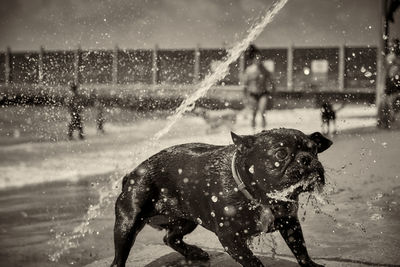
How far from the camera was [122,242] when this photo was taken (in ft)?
11.0

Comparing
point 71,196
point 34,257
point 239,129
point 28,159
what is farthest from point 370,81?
point 34,257

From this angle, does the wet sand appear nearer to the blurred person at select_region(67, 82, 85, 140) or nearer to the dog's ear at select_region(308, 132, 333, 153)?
the dog's ear at select_region(308, 132, 333, 153)

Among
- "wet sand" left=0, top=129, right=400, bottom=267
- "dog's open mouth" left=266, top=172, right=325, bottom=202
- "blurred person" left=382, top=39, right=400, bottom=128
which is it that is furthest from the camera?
"blurred person" left=382, top=39, right=400, bottom=128

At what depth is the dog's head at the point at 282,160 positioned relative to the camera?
107 inches

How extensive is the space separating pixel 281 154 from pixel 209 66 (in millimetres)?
35001

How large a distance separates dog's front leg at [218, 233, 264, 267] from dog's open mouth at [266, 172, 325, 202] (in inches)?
12.6

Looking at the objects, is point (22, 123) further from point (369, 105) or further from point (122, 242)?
point (122, 242)

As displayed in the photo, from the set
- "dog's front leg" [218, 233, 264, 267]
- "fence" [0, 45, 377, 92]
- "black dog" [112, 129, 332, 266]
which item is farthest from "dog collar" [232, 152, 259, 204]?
"fence" [0, 45, 377, 92]

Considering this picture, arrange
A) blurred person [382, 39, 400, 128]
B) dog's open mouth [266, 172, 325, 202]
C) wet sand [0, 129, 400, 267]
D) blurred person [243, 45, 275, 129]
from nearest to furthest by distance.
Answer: dog's open mouth [266, 172, 325, 202] < wet sand [0, 129, 400, 267] < blurred person [382, 39, 400, 128] < blurred person [243, 45, 275, 129]

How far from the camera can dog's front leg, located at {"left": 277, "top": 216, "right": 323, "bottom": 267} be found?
3086 millimetres

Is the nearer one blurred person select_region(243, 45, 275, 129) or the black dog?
the black dog

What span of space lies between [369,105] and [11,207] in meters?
21.8

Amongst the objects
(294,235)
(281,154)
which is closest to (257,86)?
(294,235)

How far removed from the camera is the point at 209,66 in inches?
1474
